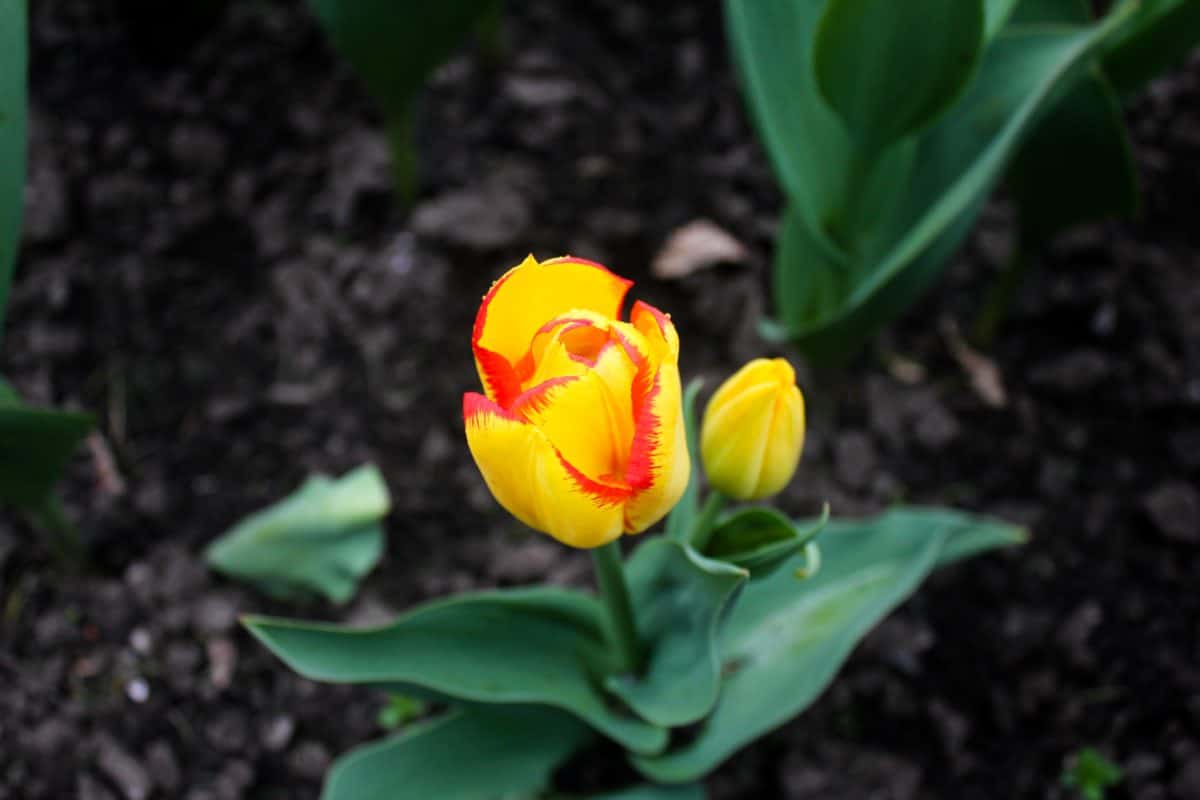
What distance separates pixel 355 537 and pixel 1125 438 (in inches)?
38.5

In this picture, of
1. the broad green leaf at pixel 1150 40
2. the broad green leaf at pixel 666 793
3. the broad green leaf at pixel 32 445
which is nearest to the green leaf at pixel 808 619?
the broad green leaf at pixel 666 793

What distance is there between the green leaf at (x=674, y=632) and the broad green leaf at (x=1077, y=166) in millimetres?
637

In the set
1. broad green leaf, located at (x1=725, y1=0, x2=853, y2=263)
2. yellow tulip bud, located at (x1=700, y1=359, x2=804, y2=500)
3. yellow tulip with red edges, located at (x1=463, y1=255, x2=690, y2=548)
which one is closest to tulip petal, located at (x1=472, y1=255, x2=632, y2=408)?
yellow tulip with red edges, located at (x1=463, y1=255, x2=690, y2=548)

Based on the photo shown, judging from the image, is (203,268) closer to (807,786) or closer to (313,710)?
(313,710)

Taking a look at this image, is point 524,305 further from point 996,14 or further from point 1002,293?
point 1002,293

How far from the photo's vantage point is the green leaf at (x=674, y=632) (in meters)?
0.90

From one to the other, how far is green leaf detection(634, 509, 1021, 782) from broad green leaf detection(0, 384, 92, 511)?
60cm

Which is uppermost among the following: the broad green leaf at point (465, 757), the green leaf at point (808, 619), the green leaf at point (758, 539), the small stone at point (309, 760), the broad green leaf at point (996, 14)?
the broad green leaf at point (996, 14)

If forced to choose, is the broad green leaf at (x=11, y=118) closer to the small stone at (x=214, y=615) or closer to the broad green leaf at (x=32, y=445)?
the broad green leaf at (x=32, y=445)

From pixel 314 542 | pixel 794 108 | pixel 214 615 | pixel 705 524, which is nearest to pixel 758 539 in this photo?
pixel 705 524

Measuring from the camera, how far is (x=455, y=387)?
1470mm

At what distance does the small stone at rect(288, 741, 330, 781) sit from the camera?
49.0 inches

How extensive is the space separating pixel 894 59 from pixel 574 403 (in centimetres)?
56

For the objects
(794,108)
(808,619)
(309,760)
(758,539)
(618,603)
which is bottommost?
(309,760)
